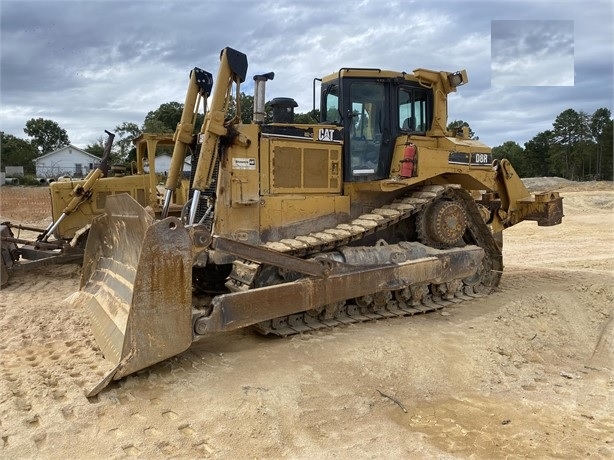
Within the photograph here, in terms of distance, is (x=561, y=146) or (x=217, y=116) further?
(x=561, y=146)

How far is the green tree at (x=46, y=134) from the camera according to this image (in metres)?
66.5

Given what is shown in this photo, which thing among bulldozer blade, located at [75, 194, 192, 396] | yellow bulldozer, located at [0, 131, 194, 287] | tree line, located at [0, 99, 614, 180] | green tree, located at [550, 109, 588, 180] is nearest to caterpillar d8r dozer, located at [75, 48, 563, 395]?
bulldozer blade, located at [75, 194, 192, 396]

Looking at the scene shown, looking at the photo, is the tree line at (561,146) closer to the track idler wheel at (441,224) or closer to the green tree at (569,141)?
the green tree at (569,141)

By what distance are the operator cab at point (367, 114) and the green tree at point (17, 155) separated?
5564cm

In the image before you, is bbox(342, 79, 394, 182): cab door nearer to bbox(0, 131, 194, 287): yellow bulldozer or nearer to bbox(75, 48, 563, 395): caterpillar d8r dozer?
bbox(75, 48, 563, 395): caterpillar d8r dozer

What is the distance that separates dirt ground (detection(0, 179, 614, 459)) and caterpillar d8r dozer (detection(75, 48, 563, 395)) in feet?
1.12

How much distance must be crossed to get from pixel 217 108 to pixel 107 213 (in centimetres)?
171

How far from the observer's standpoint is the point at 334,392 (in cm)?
423

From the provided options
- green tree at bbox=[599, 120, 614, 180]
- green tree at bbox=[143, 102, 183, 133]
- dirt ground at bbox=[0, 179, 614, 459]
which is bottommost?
dirt ground at bbox=[0, 179, 614, 459]

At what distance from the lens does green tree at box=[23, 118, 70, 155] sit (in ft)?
218

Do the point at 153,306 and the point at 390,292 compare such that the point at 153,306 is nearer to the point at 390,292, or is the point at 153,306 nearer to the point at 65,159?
the point at 390,292

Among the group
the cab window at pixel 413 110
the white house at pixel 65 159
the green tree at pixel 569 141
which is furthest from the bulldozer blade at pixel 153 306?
the white house at pixel 65 159

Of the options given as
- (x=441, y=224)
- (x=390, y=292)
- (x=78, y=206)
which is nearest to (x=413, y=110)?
(x=441, y=224)

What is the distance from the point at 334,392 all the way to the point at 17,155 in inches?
2370
